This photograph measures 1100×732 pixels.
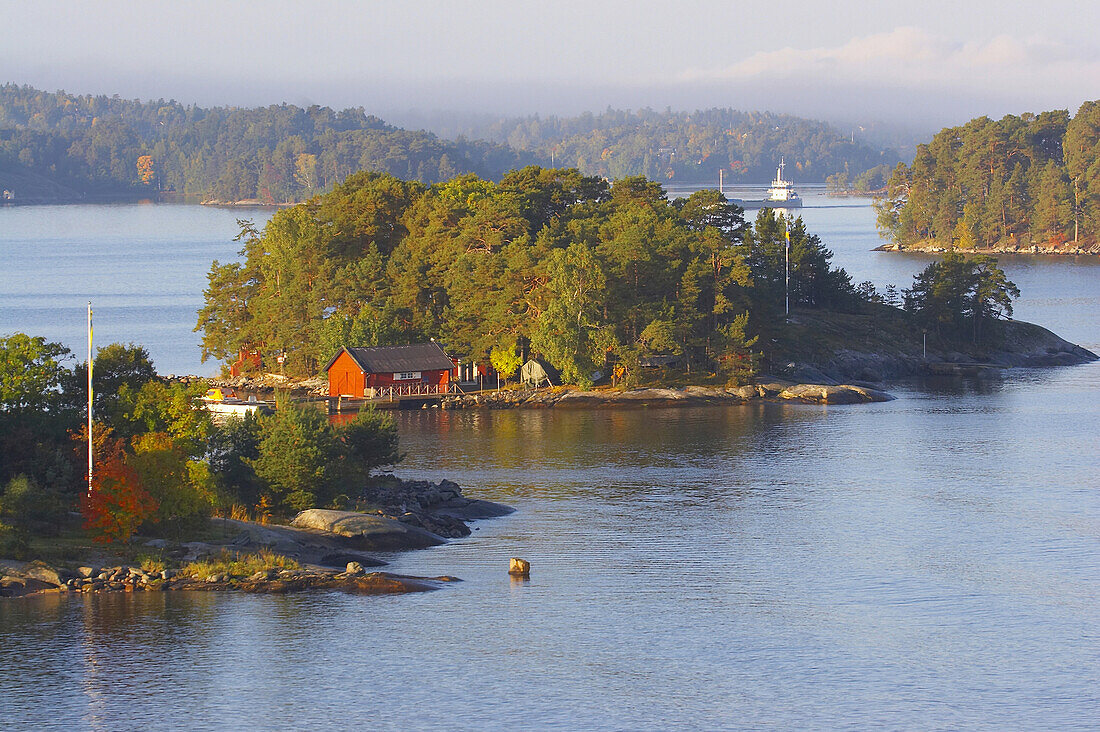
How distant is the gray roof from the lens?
70.7m

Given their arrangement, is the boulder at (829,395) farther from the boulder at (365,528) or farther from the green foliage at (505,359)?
the boulder at (365,528)

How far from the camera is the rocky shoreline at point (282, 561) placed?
105ft

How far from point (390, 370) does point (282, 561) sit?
37716 millimetres

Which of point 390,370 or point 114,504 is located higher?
point 390,370

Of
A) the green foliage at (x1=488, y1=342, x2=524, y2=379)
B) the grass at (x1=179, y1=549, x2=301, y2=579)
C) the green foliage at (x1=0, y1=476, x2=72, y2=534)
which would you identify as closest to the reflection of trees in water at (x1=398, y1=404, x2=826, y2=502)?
the green foliage at (x1=488, y1=342, x2=524, y2=379)

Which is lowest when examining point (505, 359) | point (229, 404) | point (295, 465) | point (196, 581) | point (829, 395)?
point (196, 581)

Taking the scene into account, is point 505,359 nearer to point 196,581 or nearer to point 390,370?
point 390,370

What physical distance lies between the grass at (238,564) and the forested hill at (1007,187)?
6080 inches

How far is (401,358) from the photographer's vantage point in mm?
72125

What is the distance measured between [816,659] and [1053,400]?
48.7 meters

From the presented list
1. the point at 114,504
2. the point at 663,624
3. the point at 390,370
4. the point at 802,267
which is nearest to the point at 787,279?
the point at 802,267

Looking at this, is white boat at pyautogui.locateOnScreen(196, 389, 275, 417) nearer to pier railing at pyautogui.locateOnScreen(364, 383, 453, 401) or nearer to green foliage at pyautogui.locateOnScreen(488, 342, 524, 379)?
pier railing at pyautogui.locateOnScreen(364, 383, 453, 401)

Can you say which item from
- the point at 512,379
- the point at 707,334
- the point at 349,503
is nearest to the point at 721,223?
the point at 707,334

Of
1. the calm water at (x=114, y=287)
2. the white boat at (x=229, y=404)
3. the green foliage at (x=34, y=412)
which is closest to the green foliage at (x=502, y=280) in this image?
the white boat at (x=229, y=404)
